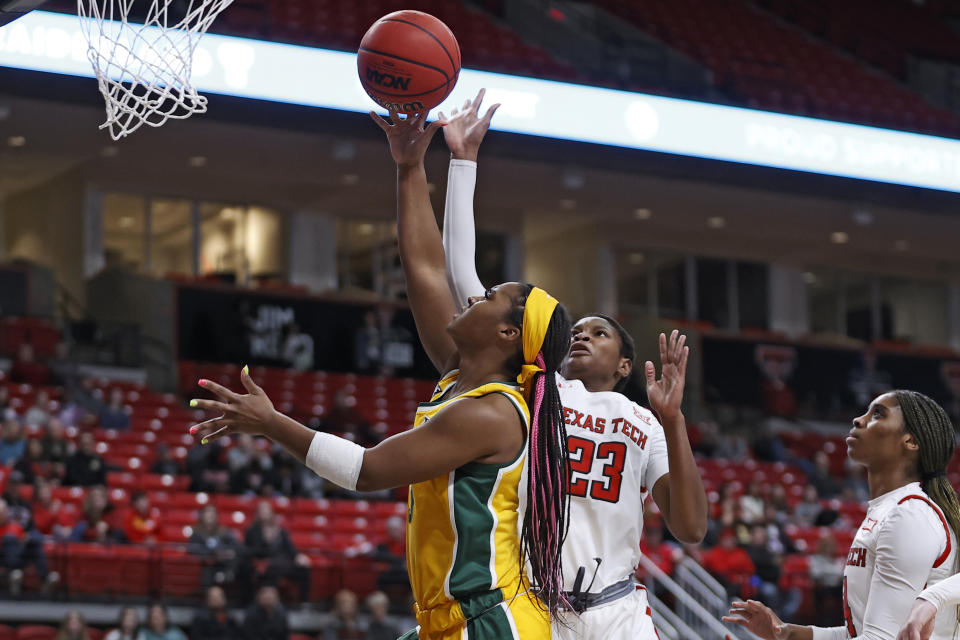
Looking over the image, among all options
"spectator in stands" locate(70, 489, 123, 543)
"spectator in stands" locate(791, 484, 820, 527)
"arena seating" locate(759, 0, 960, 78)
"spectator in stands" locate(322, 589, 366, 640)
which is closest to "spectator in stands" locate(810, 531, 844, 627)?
"spectator in stands" locate(791, 484, 820, 527)

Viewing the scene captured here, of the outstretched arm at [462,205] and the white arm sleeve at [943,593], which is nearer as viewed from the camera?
the white arm sleeve at [943,593]

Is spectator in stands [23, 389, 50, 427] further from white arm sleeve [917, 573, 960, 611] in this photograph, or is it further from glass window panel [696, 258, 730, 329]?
glass window panel [696, 258, 730, 329]

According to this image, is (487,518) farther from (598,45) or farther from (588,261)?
(588,261)

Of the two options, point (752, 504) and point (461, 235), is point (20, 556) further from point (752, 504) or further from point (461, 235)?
point (752, 504)

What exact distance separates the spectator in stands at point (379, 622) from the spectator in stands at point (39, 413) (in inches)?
160

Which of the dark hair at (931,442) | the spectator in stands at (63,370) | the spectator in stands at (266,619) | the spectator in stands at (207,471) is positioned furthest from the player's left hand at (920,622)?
the spectator in stands at (63,370)

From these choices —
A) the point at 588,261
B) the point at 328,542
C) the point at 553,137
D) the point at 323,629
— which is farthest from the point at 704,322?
the point at 323,629

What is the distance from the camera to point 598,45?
1708 cm

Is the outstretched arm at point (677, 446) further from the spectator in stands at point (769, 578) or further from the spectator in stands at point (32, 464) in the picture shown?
the spectator in stands at point (32, 464)

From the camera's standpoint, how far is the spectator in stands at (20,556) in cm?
980

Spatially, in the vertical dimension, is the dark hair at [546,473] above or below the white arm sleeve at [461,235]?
below

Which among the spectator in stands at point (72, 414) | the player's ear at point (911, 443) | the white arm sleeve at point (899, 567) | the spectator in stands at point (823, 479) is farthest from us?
the spectator in stands at point (823, 479)

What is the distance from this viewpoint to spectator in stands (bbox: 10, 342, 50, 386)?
1458cm

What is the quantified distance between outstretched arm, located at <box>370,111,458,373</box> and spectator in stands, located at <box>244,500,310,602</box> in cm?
695
